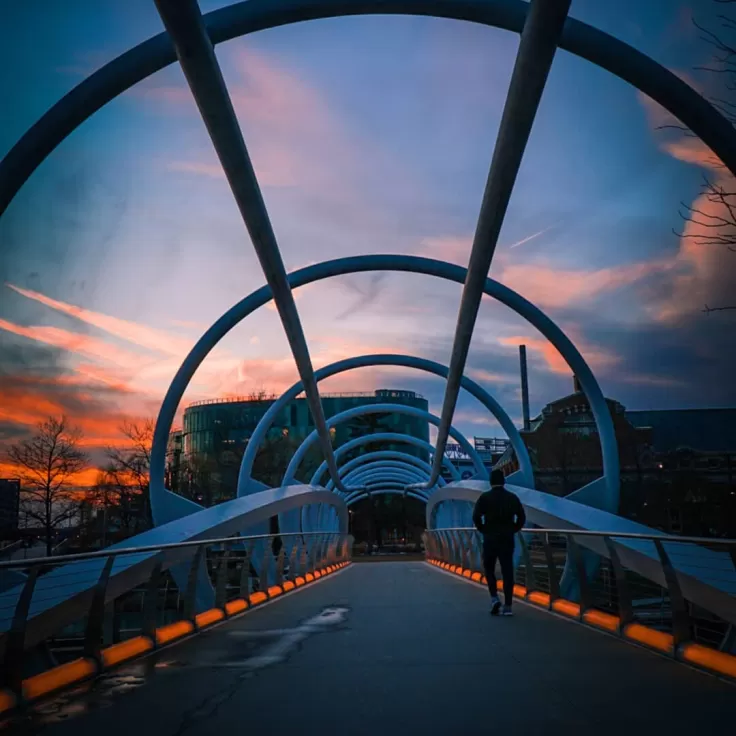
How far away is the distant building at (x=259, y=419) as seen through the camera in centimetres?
7238

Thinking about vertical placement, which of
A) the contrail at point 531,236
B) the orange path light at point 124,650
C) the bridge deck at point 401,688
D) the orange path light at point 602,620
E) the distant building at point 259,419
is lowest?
the bridge deck at point 401,688

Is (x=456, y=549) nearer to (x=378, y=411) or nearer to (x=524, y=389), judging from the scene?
(x=378, y=411)

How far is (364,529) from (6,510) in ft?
128

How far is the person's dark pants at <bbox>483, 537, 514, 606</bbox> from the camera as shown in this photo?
9445mm

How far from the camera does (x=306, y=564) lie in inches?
787

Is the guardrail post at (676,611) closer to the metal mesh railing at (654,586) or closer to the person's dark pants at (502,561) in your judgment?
the metal mesh railing at (654,586)

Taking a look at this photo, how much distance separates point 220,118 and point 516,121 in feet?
11.2

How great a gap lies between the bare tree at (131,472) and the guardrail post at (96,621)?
3934 centimetres

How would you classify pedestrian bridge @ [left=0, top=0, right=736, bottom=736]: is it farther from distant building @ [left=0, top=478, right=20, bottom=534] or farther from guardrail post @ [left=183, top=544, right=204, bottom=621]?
distant building @ [left=0, top=478, right=20, bottom=534]

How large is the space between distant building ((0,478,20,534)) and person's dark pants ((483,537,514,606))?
34.9m

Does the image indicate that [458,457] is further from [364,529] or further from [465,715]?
[465,715]

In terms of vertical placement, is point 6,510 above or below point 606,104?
below

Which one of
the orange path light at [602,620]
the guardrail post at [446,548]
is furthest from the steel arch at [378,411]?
the orange path light at [602,620]

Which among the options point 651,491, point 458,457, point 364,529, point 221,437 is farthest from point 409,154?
point 458,457
